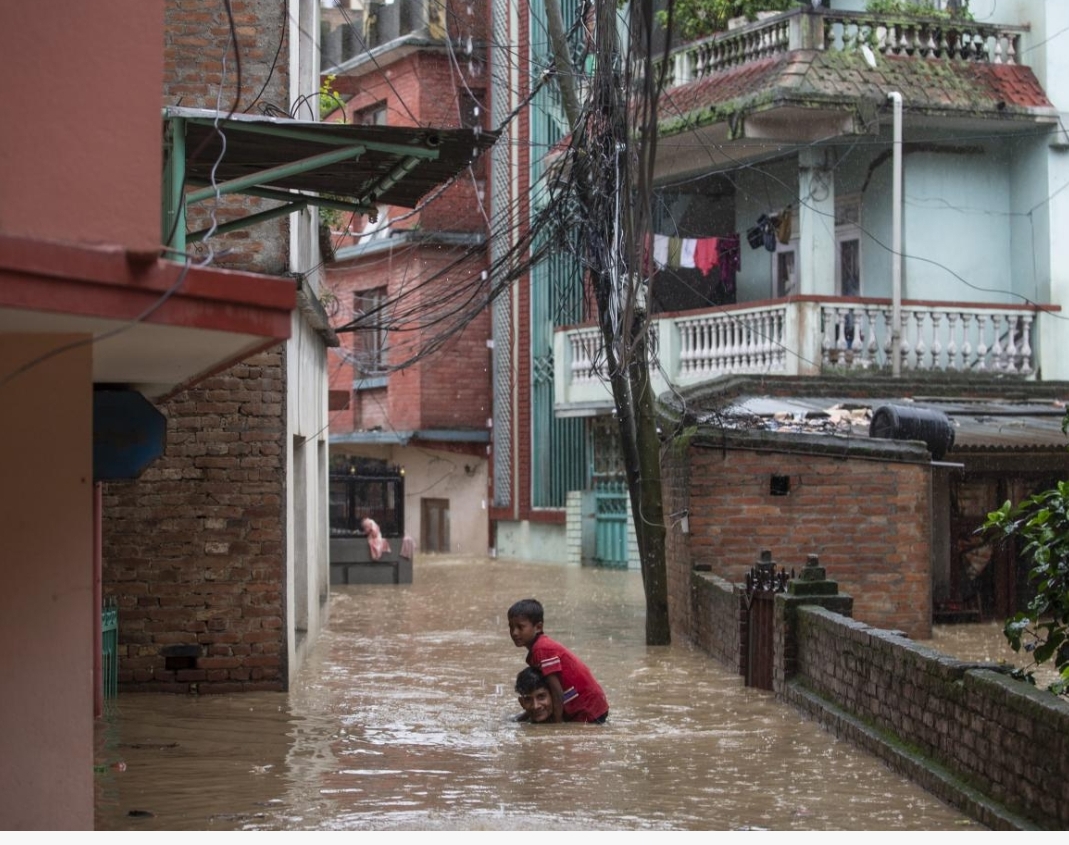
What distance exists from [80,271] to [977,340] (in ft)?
56.6

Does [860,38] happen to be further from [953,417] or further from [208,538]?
[208,538]

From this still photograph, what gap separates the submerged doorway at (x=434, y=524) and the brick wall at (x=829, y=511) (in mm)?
18224

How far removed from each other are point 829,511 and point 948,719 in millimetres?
7375

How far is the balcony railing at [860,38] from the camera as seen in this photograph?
2023 cm

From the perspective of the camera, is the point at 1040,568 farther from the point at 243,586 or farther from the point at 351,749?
the point at 243,586

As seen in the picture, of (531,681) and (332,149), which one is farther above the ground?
(332,149)

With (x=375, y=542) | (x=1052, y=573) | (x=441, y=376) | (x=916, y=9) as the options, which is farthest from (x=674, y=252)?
(x=1052, y=573)

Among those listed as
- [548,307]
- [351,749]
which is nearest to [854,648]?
[351,749]

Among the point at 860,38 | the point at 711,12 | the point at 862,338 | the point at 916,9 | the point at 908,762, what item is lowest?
the point at 908,762

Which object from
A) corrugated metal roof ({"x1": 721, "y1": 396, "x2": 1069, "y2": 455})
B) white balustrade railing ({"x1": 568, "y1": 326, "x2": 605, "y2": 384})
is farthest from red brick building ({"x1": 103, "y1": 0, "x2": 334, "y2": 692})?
white balustrade railing ({"x1": 568, "y1": 326, "x2": 605, "y2": 384})

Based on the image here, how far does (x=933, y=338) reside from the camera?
802 inches

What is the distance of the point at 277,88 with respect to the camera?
12.5 m

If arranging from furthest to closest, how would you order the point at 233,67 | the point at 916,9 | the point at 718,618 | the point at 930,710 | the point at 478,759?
the point at 916,9 < the point at 718,618 < the point at 233,67 < the point at 478,759 < the point at 930,710

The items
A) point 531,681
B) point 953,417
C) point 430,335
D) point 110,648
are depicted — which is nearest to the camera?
point 531,681
